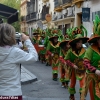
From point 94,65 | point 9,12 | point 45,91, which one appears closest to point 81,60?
point 94,65

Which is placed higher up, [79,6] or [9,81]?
[79,6]

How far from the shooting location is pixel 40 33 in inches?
920

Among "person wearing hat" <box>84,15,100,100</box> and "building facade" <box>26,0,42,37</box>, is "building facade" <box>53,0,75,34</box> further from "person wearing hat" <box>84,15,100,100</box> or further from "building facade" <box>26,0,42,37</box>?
"person wearing hat" <box>84,15,100,100</box>

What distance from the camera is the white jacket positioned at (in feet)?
13.8

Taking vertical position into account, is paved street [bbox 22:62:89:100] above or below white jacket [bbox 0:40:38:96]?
below

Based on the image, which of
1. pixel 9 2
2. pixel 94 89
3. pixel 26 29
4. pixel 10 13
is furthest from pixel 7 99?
pixel 26 29

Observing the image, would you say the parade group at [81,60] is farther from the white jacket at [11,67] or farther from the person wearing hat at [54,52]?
the white jacket at [11,67]

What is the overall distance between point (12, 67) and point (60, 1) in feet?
121

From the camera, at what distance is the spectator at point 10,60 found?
4.15 metres

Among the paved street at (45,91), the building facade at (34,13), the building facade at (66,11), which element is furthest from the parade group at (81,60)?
the building facade at (34,13)

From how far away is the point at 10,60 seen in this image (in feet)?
14.1

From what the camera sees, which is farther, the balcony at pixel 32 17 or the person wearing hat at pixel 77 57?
the balcony at pixel 32 17

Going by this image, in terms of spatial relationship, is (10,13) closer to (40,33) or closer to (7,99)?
(7,99)

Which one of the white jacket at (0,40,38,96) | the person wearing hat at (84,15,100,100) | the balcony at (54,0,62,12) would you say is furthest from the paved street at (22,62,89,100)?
the balcony at (54,0,62,12)
